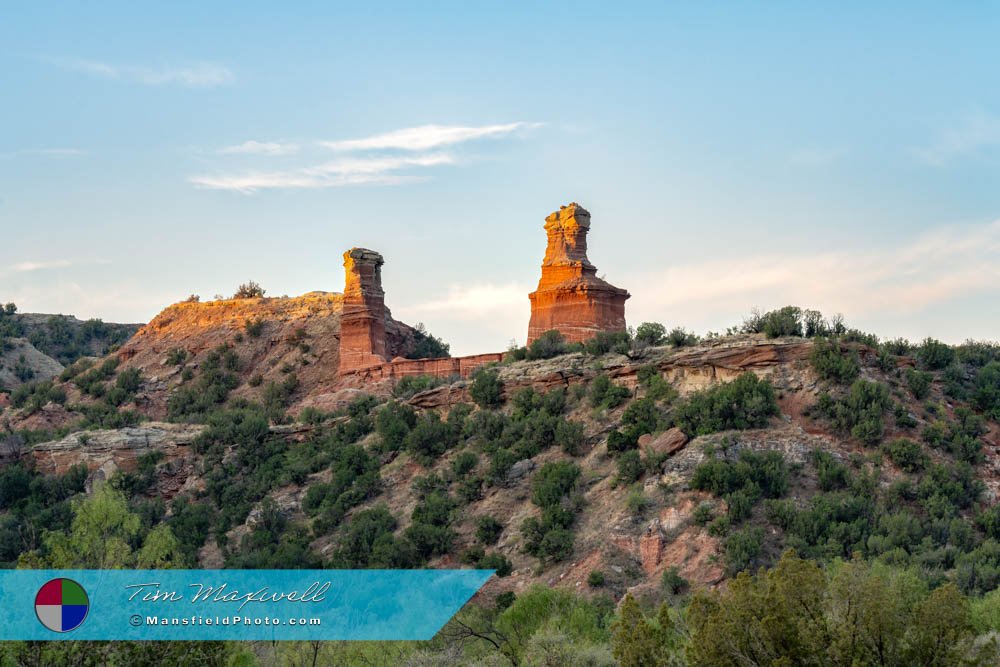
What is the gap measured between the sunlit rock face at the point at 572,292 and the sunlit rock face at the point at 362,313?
8.37 m

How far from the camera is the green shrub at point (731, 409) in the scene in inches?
1564

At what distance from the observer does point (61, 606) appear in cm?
2303

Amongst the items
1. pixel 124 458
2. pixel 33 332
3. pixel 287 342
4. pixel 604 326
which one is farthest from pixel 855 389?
pixel 33 332

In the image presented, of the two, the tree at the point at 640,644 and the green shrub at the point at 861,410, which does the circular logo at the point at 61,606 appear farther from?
the green shrub at the point at 861,410

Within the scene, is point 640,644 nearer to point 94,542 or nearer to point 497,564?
point 94,542

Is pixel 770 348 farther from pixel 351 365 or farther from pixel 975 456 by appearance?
pixel 351 365

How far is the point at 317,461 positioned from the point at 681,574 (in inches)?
756

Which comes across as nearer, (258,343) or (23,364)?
(258,343)

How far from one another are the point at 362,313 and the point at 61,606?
36.7 meters

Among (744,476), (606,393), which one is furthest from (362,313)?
(744,476)

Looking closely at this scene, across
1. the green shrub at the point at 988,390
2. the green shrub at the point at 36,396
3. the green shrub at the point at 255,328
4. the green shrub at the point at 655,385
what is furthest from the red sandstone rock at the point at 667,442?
the green shrub at the point at 36,396

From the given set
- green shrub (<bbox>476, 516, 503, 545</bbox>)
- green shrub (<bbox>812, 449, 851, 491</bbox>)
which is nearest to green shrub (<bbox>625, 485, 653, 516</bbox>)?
green shrub (<bbox>476, 516, 503, 545</bbox>)

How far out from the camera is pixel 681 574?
3447cm

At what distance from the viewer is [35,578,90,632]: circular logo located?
74.8 ft
